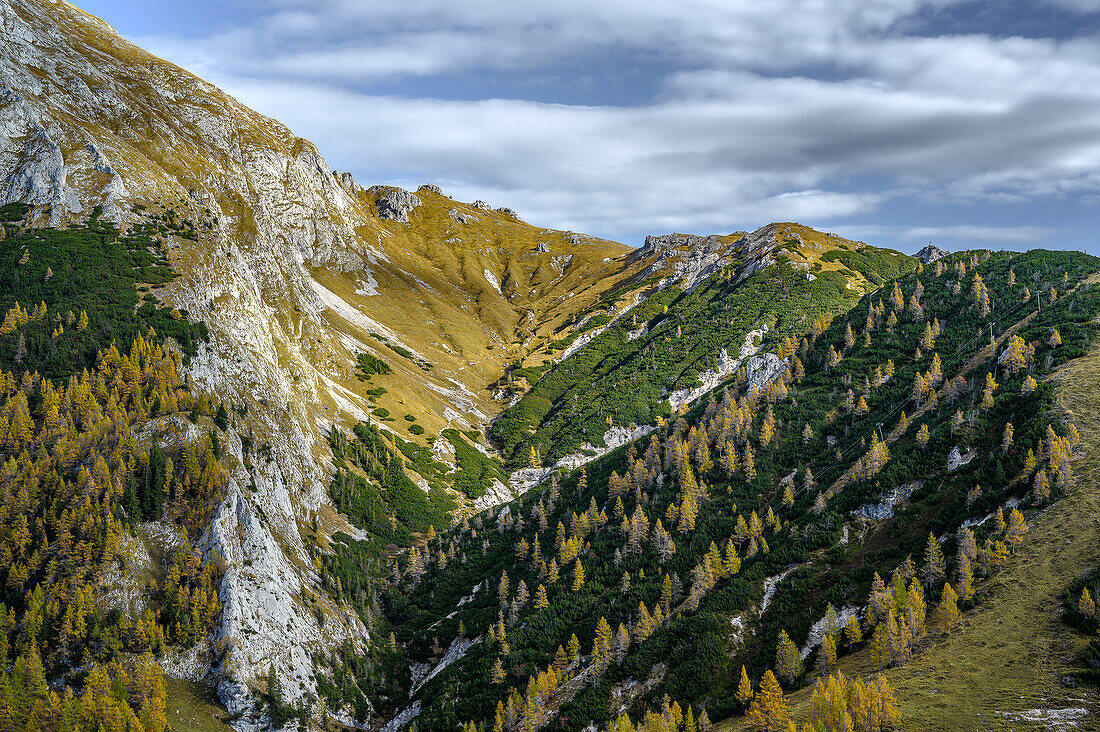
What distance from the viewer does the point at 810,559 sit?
11112cm

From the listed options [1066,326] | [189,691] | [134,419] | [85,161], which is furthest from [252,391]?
[1066,326]

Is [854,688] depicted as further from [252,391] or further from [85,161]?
[85,161]

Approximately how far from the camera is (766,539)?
124m

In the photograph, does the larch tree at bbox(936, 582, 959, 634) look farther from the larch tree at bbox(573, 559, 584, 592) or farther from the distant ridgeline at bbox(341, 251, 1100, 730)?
the larch tree at bbox(573, 559, 584, 592)

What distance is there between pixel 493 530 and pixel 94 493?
99827 millimetres

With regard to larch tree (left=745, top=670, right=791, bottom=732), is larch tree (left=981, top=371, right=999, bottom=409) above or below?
above

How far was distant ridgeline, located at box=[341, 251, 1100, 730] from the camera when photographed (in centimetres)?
9362

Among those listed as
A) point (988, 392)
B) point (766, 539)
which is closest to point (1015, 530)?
point (988, 392)

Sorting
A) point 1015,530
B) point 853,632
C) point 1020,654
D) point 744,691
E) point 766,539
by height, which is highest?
point 1015,530

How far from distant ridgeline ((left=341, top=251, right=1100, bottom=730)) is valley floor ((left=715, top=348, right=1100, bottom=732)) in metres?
2.99

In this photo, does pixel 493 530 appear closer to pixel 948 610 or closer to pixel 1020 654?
pixel 948 610

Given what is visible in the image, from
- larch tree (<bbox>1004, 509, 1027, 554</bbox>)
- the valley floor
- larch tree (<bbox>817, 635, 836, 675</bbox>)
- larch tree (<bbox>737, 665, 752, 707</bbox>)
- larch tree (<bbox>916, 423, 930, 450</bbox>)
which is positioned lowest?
larch tree (<bbox>737, 665, 752, 707</bbox>)

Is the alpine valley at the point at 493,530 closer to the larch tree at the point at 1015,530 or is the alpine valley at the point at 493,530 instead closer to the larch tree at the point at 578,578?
the larch tree at the point at 1015,530

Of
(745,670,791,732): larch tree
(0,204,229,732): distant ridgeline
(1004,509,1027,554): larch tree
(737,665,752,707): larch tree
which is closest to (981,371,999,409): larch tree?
(1004,509,1027,554): larch tree
